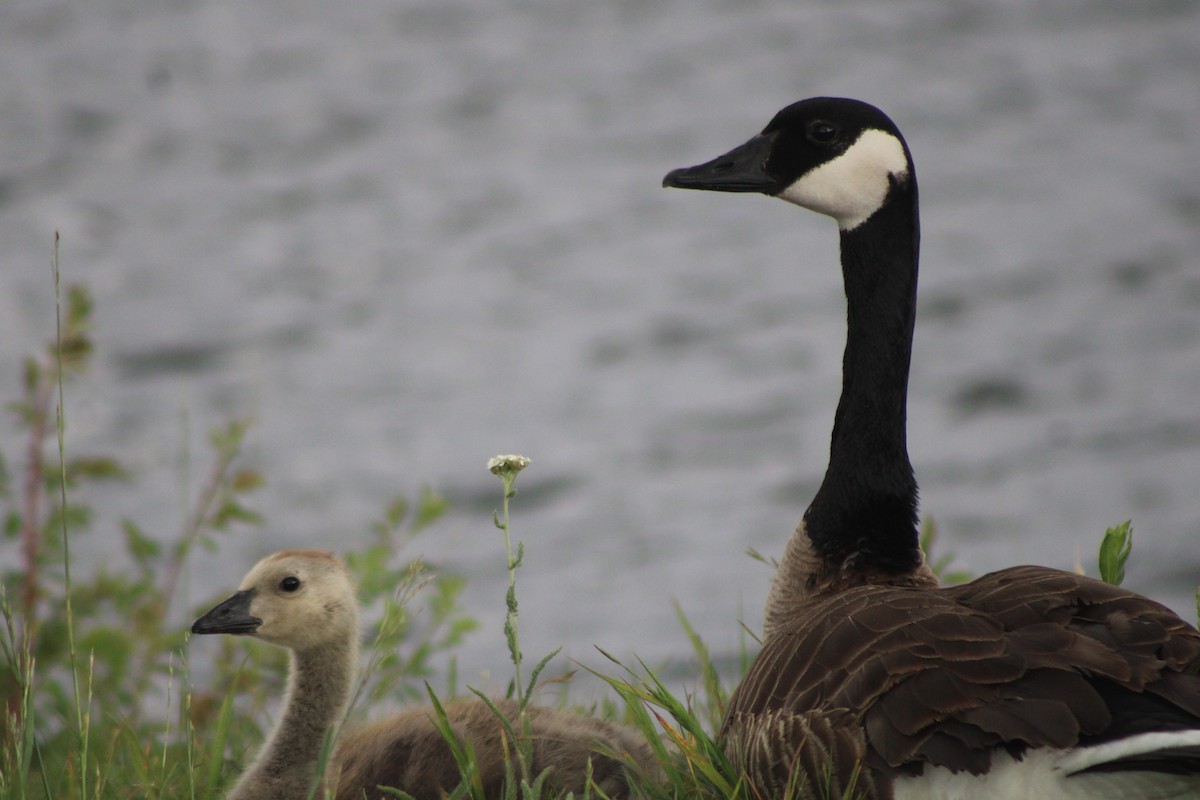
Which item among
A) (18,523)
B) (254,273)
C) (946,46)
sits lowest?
(18,523)

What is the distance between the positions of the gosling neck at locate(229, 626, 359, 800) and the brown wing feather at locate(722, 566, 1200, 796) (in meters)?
1.38

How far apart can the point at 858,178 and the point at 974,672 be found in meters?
1.88

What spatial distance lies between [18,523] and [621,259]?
1185cm

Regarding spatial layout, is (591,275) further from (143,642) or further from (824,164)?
(824,164)

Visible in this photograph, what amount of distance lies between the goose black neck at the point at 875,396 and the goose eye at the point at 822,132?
10.2 inches

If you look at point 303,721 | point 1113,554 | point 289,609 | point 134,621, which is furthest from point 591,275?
point 1113,554

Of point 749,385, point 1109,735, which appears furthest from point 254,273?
point 1109,735

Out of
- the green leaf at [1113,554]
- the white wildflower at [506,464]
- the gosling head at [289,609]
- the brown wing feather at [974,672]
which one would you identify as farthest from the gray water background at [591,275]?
the white wildflower at [506,464]

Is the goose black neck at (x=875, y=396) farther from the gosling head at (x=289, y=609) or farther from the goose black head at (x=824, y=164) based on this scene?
the gosling head at (x=289, y=609)

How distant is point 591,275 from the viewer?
56.6ft

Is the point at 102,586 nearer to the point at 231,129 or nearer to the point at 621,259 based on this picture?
the point at 621,259

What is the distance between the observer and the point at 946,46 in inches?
782

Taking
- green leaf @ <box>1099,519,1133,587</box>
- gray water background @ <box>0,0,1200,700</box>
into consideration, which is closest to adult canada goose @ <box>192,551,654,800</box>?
green leaf @ <box>1099,519,1133,587</box>

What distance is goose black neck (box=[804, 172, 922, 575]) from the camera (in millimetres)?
4668
